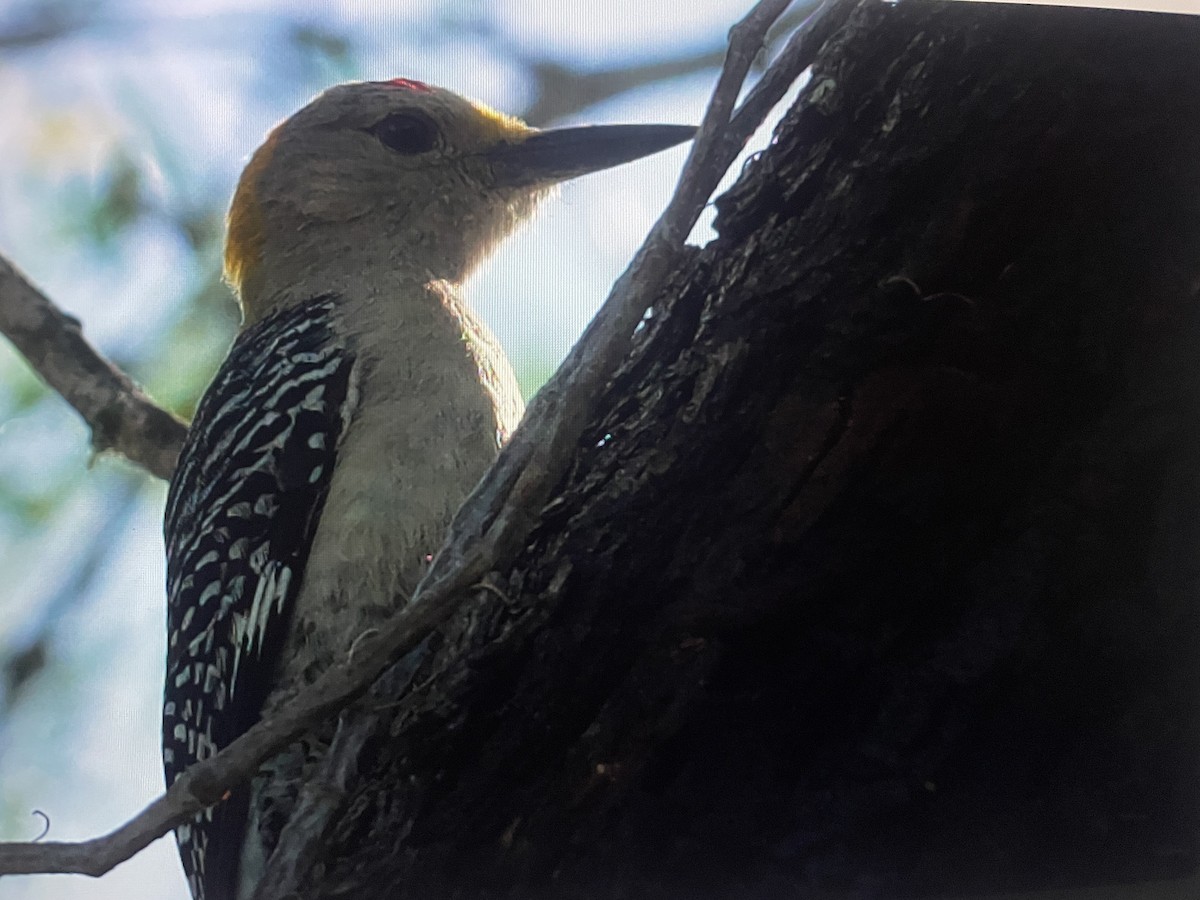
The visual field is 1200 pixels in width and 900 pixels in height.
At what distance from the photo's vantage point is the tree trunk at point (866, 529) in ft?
3.81

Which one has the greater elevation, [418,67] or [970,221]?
[418,67]

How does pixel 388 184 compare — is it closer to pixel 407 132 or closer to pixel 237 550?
pixel 407 132

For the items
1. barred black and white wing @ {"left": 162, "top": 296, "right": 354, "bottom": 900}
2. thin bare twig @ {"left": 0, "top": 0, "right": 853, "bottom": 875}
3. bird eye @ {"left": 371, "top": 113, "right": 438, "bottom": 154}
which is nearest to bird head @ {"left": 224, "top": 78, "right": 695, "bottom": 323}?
bird eye @ {"left": 371, "top": 113, "right": 438, "bottom": 154}

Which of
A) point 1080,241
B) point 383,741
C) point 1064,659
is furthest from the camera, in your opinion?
point 1064,659

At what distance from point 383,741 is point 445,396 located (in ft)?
1.55

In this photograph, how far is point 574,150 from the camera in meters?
1.66

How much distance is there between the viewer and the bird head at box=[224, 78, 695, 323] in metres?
1.70

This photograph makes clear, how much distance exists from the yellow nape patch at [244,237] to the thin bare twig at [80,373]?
29cm

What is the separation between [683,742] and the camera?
1248mm

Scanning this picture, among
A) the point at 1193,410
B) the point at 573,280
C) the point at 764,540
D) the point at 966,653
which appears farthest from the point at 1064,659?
the point at 573,280

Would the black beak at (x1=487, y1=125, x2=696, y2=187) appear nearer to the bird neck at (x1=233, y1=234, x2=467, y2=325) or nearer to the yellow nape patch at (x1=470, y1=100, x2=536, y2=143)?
the yellow nape patch at (x1=470, y1=100, x2=536, y2=143)

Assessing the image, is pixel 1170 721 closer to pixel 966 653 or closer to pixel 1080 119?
pixel 966 653

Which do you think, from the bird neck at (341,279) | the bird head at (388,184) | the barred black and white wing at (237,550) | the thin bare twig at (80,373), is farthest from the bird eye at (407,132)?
the thin bare twig at (80,373)

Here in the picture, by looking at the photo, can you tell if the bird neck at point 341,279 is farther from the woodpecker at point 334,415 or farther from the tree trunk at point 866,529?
the tree trunk at point 866,529
